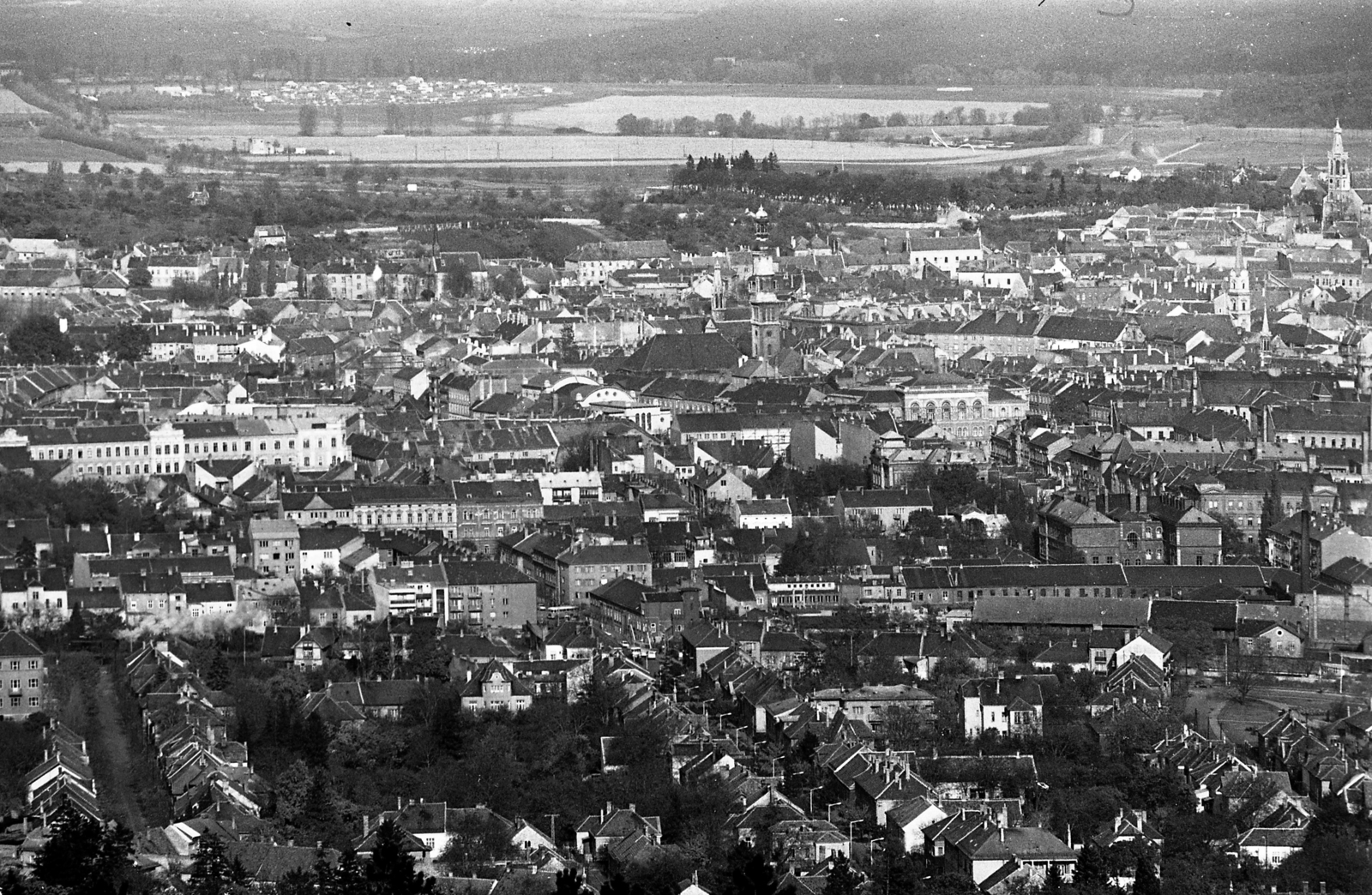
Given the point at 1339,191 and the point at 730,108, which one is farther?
the point at 730,108

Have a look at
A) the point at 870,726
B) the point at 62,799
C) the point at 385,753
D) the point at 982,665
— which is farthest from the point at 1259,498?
the point at 62,799

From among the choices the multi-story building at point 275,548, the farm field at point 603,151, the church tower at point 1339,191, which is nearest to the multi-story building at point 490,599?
the multi-story building at point 275,548

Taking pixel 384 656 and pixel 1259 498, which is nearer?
pixel 384 656

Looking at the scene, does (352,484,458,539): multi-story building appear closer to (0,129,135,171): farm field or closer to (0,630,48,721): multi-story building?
(0,630,48,721): multi-story building

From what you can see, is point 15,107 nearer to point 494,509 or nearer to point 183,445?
point 183,445

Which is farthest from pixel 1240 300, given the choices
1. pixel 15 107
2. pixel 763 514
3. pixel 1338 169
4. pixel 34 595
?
pixel 15 107

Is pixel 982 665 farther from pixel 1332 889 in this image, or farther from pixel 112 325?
pixel 112 325

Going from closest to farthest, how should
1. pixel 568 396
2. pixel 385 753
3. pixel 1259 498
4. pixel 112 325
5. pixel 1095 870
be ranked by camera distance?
pixel 1095 870 → pixel 385 753 → pixel 1259 498 → pixel 568 396 → pixel 112 325

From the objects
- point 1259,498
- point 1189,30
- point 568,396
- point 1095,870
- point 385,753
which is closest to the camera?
point 1095,870
